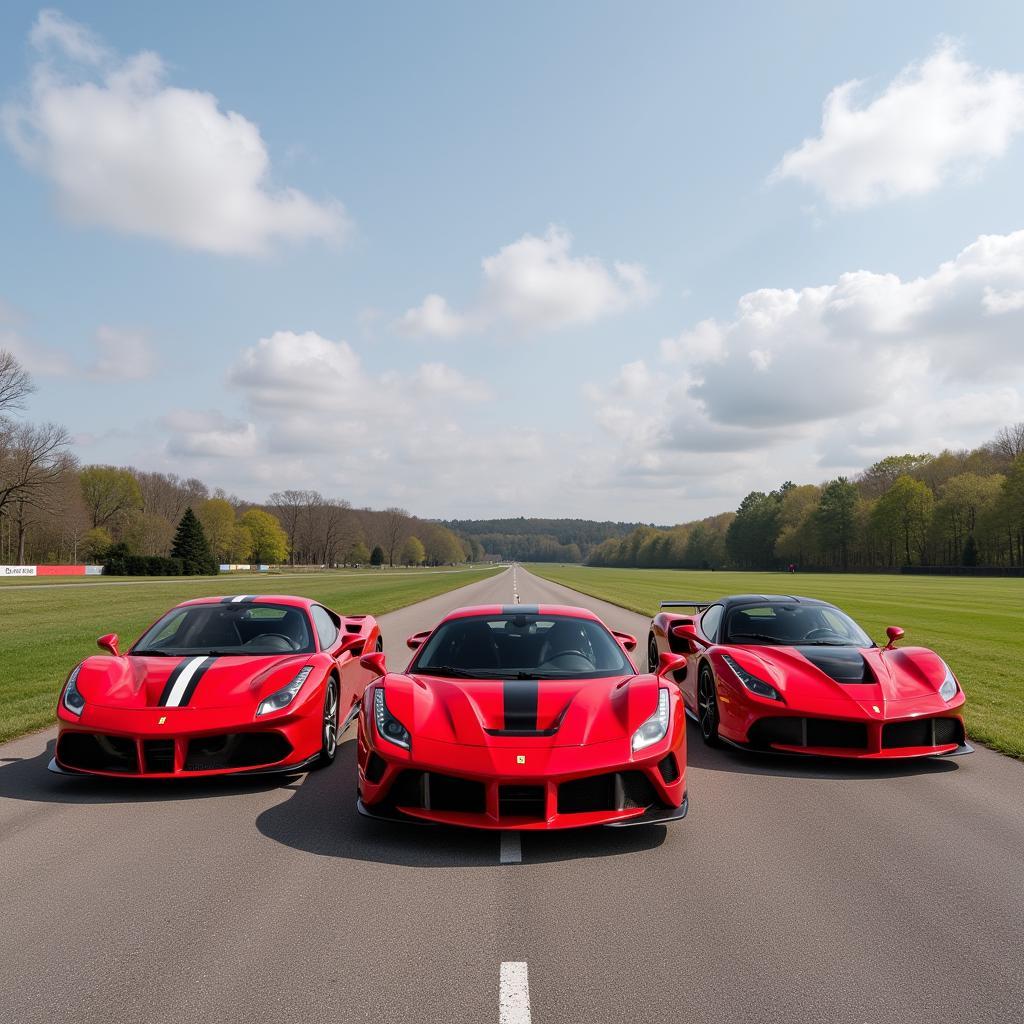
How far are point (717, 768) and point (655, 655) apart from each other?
3.92 m

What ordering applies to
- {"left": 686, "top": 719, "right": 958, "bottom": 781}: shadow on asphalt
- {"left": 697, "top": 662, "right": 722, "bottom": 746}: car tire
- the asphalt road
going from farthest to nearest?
1. {"left": 697, "top": 662, "right": 722, "bottom": 746}: car tire
2. {"left": 686, "top": 719, "right": 958, "bottom": 781}: shadow on asphalt
3. the asphalt road

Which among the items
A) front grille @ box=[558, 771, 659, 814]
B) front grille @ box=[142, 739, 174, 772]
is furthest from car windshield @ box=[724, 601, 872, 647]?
front grille @ box=[142, 739, 174, 772]

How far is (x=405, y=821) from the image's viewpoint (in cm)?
440

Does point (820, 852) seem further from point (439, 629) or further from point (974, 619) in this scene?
point (974, 619)

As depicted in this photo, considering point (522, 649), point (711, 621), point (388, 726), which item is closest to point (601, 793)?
point (388, 726)

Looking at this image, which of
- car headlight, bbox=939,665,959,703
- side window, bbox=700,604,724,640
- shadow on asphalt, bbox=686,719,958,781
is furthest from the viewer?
side window, bbox=700,604,724,640

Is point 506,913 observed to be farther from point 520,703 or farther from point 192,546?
point 192,546

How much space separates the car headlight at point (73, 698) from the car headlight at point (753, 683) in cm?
506

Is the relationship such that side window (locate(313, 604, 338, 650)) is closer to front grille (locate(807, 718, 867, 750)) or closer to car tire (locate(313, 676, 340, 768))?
car tire (locate(313, 676, 340, 768))

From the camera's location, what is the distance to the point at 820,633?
7926 mm

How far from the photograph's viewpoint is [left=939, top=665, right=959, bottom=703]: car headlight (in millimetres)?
6504

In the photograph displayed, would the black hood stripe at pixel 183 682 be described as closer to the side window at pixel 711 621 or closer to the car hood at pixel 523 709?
the car hood at pixel 523 709

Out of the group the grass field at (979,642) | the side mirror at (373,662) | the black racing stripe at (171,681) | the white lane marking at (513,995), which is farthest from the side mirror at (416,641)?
the grass field at (979,642)

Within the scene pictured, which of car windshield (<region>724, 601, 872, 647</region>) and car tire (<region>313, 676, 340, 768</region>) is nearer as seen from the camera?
car tire (<region>313, 676, 340, 768</region>)
